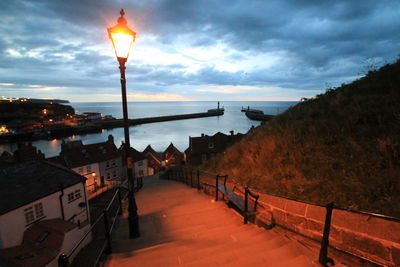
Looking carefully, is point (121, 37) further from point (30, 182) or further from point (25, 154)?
point (25, 154)

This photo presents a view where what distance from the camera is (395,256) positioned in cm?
278

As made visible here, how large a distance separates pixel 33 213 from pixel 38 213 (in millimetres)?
381

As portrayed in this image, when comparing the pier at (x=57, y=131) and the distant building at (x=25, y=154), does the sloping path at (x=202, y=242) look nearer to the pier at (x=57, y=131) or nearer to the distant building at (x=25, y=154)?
the distant building at (x=25, y=154)

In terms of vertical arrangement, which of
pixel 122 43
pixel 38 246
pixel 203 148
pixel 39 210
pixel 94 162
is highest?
pixel 122 43

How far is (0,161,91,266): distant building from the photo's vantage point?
11219mm

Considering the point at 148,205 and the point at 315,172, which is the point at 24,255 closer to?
the point at 148,205

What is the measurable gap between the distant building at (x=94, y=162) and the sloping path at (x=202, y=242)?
1017 inches

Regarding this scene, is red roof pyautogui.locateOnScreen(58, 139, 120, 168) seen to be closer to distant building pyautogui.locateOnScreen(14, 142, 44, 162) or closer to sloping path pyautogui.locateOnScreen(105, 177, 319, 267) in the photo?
distant building pyautogui.locateOnScreen(14, 142, 44, 162)

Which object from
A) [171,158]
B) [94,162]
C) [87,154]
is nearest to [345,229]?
[94,162]

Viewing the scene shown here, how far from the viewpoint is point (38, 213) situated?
1317 cm

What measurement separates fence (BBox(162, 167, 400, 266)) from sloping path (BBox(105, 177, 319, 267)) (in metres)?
0.47

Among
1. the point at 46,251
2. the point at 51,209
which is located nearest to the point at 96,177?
the point at 51,209

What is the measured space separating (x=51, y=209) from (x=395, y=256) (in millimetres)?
17833

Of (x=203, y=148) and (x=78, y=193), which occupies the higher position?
(x=203, y=148)
